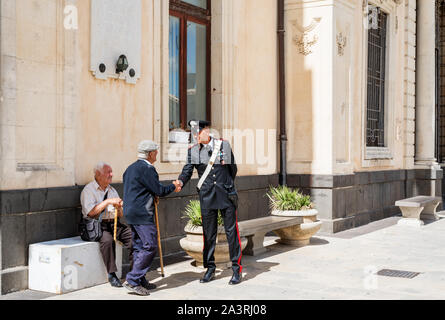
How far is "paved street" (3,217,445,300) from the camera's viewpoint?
635 cm

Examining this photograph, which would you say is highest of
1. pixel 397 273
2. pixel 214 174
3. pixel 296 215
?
pixel 214 174

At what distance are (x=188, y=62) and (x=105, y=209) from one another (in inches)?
146

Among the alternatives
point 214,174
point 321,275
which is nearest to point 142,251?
point 214,174

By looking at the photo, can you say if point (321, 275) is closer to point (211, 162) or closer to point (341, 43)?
point (211, 162)

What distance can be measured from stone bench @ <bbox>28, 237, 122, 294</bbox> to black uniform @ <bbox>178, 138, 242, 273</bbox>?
1297 mm

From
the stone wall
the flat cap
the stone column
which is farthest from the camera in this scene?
the stone column

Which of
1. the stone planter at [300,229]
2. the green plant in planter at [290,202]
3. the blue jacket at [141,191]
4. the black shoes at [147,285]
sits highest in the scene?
the blue jacket at [141,191]

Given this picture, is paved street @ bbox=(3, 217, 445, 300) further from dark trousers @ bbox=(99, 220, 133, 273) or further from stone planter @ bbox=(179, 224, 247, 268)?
dark trousers @ bbox=(99, 220, 133, 273)

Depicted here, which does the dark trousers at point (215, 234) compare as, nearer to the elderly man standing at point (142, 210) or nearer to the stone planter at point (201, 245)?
the stone planter at point (201, 245)

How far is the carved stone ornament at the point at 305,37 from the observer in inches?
446

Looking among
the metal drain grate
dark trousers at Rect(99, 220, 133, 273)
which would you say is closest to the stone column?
the metal drain grate

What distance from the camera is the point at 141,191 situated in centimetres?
637

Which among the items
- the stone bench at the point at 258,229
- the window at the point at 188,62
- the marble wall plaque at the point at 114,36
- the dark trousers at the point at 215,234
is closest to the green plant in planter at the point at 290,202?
the stone bench at the point at 258,229

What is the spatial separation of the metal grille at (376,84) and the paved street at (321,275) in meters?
3.90
